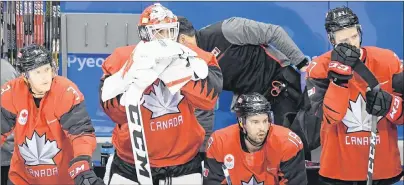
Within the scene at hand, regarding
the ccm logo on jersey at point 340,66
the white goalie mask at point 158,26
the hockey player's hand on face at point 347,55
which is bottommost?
the ccm logo on jersey at point 340,66

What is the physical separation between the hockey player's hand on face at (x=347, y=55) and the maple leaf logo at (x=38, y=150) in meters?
1.45

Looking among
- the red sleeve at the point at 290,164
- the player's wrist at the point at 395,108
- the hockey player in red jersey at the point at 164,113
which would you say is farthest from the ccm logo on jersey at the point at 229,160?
the player's wrist at the point at 395,108

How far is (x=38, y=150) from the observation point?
471 cm

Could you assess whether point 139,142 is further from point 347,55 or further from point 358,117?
point 358,117

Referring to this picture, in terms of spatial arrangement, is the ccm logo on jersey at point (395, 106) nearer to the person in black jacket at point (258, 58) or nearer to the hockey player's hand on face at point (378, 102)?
the hockey player's hand on face at point (378, 102)

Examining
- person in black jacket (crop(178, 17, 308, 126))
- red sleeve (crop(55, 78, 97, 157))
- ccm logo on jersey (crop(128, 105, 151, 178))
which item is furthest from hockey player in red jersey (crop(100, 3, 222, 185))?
person in black jacket (crop(178, 17, 308, 126))

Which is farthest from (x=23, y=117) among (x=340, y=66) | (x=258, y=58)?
(x=258, y=58)

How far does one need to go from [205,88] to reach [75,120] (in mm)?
728

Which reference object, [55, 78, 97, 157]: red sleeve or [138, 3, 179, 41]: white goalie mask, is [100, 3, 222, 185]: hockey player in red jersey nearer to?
[138, 3, 179, 41]: white goalie mask

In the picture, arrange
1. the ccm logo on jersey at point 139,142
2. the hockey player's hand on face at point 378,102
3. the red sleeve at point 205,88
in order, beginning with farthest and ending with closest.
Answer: the hockey player's hand on face at point 378,102
the red sleeve at point 205,88
the ccm logo on jersey at point 139,142

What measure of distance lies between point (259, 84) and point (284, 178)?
131 centimetres

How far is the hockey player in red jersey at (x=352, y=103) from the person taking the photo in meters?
4.41

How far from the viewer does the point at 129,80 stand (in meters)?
4.02

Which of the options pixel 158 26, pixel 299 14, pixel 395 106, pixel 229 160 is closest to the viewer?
pixel 158 26
